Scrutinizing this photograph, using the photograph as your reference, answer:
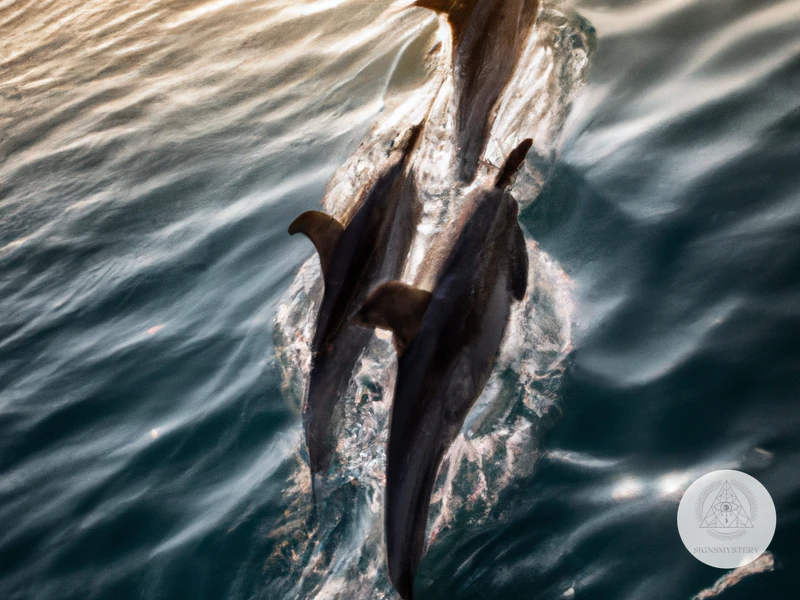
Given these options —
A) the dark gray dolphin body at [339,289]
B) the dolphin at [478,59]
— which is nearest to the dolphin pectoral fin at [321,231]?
the dark gray dolphin body at [339,289]

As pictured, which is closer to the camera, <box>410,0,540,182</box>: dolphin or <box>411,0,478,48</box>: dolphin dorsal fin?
<box>410,0,540,182</box>: dolphin

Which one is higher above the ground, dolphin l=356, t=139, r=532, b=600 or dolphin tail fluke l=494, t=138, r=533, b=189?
dolphin tail fluke l=494, t=138, r=533, b=189

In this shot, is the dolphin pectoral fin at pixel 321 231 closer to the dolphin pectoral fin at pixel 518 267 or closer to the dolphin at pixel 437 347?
the dolphin at pixel 437 347

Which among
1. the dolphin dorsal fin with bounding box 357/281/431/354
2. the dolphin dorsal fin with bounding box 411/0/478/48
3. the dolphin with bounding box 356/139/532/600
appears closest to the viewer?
the dolphin with bounding box 356/139/532/600

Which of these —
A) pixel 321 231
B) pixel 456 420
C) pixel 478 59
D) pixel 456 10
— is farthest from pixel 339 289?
pixel 456 10

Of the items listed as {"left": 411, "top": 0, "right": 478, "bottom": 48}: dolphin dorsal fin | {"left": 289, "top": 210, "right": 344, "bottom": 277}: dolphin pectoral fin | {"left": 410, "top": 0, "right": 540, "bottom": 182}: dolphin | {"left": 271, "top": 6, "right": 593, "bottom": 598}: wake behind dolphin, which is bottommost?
{"left": 271, "top": 6, "right": 593, "bottom": 598}: wake behind dolphin

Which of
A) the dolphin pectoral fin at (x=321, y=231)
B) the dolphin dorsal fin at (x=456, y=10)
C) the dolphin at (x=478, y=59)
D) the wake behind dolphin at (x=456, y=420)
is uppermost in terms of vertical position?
the dolphin dorsal fin at (x=456, y=10)

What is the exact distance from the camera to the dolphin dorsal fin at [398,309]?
9.74ft

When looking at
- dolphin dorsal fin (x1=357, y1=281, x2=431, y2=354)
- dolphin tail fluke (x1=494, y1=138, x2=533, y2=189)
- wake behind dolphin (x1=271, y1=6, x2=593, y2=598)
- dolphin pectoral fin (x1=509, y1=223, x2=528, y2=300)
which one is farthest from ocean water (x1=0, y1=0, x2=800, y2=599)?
dolphin dorsal fin (x1=357, y1=281, x2=431, y2=354)

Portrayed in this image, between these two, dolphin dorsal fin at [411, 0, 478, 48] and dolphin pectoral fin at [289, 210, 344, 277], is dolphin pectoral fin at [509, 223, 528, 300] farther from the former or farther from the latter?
dolphin dorsal fin at [411, 0, 478, 48]

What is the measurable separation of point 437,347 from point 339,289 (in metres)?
0.74

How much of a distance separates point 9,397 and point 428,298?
3625 mm

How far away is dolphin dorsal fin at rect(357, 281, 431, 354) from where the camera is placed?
9.74 feet

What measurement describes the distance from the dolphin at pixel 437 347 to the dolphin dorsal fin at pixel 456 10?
1936 mm
